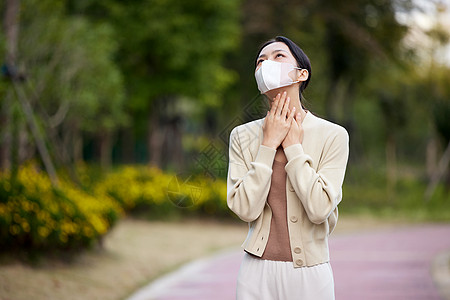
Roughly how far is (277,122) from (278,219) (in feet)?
1.38

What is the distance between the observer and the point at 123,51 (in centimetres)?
2042

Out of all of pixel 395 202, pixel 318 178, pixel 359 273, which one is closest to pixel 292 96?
pixel 318 178

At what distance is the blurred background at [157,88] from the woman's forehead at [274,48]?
0.80 ft

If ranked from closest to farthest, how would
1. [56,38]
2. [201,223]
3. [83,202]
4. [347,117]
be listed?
1. [83,202]
2. [56,38]
3. [201,223]
4. [347,117]

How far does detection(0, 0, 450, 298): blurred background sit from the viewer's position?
923cm

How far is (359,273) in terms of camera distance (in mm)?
10312

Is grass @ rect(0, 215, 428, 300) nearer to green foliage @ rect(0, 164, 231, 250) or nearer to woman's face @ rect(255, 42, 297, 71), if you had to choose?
green foliage @ rect(0, 164, 231, 250)

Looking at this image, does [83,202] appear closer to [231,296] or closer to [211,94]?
[231,296]

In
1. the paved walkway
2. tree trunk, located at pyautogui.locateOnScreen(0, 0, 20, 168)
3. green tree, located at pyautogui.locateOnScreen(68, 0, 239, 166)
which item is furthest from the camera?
green tree, located at pyautogui.locateOnScreen(68, 0, 239, 166)

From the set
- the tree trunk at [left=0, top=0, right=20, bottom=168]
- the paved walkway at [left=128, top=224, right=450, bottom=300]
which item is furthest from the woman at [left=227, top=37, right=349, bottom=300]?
the tree trunk at [left=0, top=0, right=20, bottom=168]

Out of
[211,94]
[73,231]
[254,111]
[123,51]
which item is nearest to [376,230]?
[211,94]

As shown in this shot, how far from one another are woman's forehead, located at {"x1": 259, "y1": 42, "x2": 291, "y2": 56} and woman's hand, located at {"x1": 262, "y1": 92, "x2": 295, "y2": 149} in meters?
0.24

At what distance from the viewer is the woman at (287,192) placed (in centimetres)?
287

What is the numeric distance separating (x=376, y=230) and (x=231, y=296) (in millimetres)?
10141
